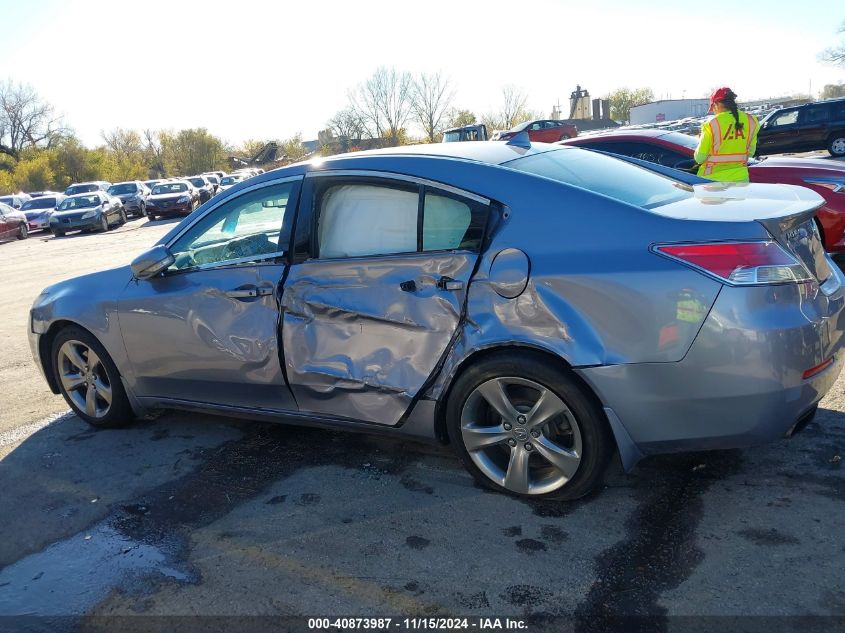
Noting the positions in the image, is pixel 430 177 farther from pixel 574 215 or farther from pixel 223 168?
pixel 223 168

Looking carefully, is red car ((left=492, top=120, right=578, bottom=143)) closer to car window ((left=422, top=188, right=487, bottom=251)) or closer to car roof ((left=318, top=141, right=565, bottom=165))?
car roof ((left=318, top=141, right=565, bottom=165))

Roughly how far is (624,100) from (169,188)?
9549 cm

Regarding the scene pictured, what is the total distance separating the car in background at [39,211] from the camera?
2777cm

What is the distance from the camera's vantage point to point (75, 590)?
2.89m

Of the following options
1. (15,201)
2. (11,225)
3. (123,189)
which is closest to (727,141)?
(11,225)

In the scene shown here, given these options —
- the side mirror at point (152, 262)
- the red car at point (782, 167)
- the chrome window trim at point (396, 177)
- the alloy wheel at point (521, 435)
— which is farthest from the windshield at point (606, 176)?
the red car at point (782, 167)

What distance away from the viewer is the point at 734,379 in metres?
2.74

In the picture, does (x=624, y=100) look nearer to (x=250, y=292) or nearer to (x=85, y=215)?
(x=85, y=215)

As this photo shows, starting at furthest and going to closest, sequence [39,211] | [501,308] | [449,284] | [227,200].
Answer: [39,211]
[227,200]
[449,284]
[501,308]

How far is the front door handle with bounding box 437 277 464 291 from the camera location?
A: 3189 mm

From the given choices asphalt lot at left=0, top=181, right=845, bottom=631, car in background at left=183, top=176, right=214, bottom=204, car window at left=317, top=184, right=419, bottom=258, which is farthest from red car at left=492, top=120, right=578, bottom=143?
asphalt lot at left=0, top=181, right=845, bottom=631

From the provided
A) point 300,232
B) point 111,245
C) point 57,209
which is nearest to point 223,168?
point 57,209

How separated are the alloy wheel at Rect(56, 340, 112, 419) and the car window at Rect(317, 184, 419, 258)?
1932 mm

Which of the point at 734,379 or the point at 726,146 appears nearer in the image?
the point at 734,379
